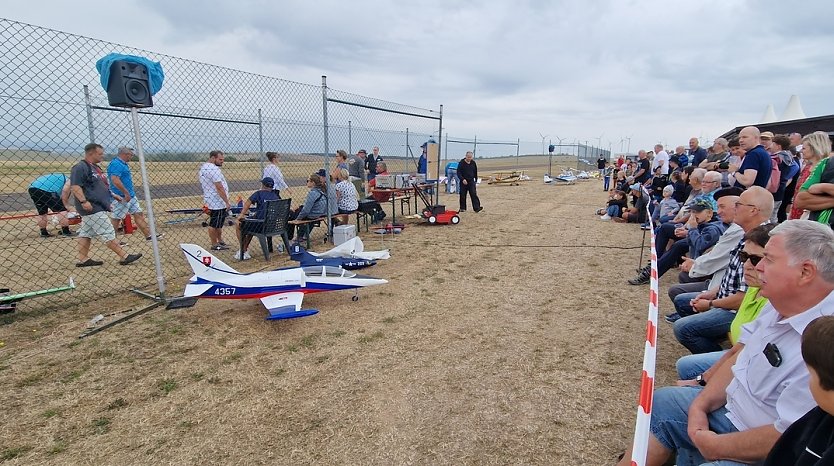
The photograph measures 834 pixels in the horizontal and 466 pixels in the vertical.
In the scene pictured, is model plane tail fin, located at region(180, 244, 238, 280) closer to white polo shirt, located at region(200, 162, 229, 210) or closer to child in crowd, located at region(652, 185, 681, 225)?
white polo shirt, located at region(200, 162, 229, 210)

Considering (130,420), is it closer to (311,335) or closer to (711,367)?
(311,335)

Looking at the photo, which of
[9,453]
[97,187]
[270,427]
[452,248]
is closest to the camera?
[9,453]

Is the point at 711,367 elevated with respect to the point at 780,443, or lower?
lower

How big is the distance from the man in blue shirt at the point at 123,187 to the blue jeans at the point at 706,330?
7797 mm

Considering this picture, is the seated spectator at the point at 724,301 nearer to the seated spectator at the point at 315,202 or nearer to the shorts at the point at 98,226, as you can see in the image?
the seated spectator at the point at 315,202

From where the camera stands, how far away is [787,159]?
20.2ft

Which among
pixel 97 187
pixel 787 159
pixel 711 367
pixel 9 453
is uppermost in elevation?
pixel 787 159

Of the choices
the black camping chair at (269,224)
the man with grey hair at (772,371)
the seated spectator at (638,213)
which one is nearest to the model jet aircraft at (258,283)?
the black camping chair at (269,224)

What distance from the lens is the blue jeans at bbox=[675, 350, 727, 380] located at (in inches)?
97.5

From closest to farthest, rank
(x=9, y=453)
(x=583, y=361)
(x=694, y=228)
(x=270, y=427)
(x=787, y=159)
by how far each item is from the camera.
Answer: (x=9, y=453), (x=270, y=427), (x=583, y=361), (x=694, y=228), (x=787, y=159)

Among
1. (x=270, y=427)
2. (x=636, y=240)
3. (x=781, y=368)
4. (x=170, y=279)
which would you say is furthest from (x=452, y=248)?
(x=781, y=368)

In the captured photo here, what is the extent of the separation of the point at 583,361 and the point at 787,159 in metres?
5.39

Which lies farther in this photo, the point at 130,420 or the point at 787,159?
the point at 787,159

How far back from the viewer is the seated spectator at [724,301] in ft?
9.72
